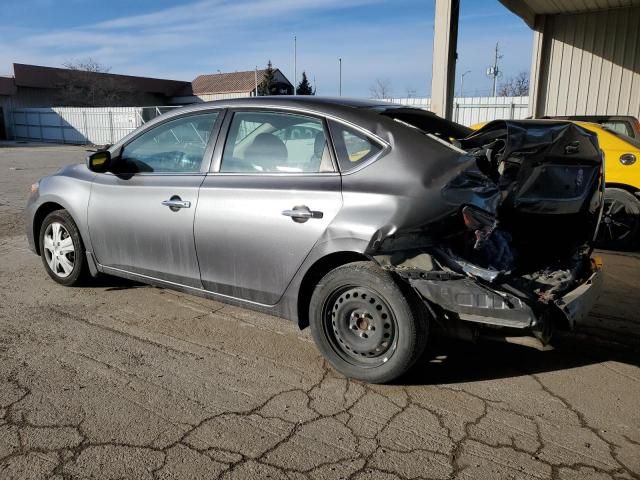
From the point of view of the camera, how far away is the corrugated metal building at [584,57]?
12070mm

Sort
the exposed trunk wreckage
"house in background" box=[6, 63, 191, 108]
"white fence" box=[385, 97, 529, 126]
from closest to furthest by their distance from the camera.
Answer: the exposed trunk wreckage → "white fence" box=[385, 97, 529, 126] → "house in background" box=[6, 63, 191, 108]

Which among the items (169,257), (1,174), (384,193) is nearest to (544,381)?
(384,193)

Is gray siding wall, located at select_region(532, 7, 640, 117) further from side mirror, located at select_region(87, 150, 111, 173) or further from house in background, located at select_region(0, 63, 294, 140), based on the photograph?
house in background, located at select_region(0, 63, 294, 140)

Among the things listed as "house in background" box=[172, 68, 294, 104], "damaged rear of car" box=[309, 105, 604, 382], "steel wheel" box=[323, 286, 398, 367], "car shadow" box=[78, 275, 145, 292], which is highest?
"house in background" box=[172, 68, 294, 104]

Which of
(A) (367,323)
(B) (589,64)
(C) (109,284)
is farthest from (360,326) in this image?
(B) (589,64)

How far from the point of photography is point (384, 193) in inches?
124

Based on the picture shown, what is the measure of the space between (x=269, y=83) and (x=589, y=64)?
43.0 m

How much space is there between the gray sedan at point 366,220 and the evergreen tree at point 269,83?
48173mm

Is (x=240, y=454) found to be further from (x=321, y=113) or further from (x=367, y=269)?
(x=321, y=113)

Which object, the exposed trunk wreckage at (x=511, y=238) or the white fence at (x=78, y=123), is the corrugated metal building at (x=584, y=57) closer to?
the exposed trunk wreckage at (x=511, y=238)

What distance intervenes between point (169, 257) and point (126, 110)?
30994 mm

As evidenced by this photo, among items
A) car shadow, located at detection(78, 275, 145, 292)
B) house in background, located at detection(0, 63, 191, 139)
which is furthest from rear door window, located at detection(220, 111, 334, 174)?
house in background, located at detection(0, 63, 191, 139)

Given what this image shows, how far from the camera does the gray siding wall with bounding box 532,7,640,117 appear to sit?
1218 cm

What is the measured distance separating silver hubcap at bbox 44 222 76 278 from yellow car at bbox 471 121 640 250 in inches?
235
